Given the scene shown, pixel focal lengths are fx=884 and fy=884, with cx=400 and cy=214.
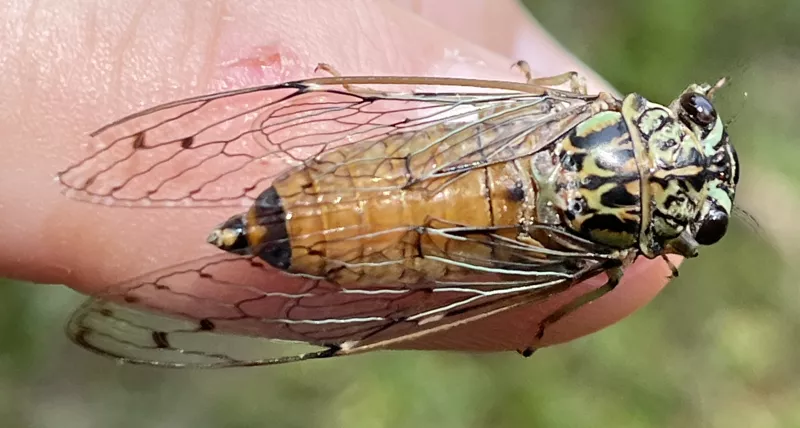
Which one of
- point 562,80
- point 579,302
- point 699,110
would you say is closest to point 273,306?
point 579,302

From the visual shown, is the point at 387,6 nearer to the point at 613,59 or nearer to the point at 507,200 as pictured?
the point at 507,200

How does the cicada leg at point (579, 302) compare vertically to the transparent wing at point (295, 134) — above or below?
below

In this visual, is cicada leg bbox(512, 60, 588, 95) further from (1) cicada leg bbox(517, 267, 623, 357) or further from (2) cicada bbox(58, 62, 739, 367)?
(1) cicada leg bbox(517, 267, 623, 357)

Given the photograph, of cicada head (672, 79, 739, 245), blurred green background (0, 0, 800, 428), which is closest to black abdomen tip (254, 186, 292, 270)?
cicada head (672, 79, 739, 245)

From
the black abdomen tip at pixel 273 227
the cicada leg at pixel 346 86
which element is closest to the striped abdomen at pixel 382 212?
the black abdomen tip at pixel 273 227

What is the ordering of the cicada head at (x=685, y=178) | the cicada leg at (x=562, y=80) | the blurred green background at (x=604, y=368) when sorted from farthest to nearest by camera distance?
the blurred green background at (x=604, y=368), the cicada leg at (x=562, y=80), the cicada head at (x=685, y=178)

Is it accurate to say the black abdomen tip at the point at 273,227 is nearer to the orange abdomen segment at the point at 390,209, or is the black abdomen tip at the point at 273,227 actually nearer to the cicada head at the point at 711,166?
the orange abdomen segment at the point at 390,209
